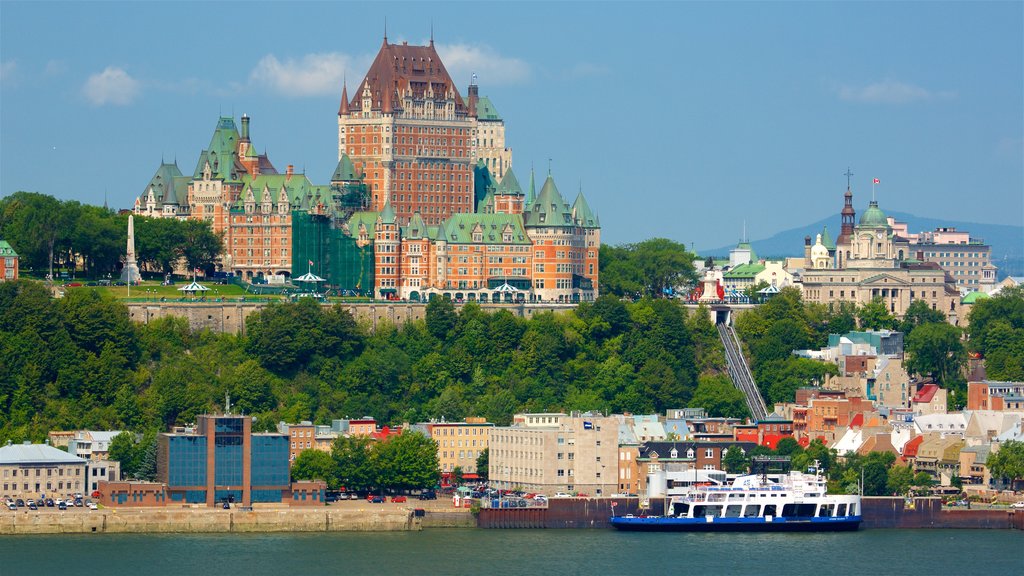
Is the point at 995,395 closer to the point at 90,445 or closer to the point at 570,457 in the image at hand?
the point at 570,457

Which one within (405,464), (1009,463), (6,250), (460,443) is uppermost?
(6,250)

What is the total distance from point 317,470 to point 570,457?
48.1 ft

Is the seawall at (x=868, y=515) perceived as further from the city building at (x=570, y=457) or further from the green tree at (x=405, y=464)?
the green tree at (x=405, y=464)

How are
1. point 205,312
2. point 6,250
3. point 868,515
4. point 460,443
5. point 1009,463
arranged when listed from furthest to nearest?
1. point 6,250
2. point 205,312
3. point 460,443
4. point 1009,463
5. point 868,515

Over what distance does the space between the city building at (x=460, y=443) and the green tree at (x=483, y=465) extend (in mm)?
307

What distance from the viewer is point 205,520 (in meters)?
153

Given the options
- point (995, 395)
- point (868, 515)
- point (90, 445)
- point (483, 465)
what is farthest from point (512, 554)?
point (995, 395)

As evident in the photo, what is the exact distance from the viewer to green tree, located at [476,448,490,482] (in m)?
170

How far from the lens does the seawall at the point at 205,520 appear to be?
150750mm

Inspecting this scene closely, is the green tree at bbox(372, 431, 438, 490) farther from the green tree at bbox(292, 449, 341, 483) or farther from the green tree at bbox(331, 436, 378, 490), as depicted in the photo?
the green tree at bbox(292, 449, 341, 483)

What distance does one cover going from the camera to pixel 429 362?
7500 inches

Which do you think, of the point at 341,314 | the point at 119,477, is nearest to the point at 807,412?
the point at 341,314

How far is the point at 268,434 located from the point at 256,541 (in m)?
10.9

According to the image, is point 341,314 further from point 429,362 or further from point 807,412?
point 807,412
